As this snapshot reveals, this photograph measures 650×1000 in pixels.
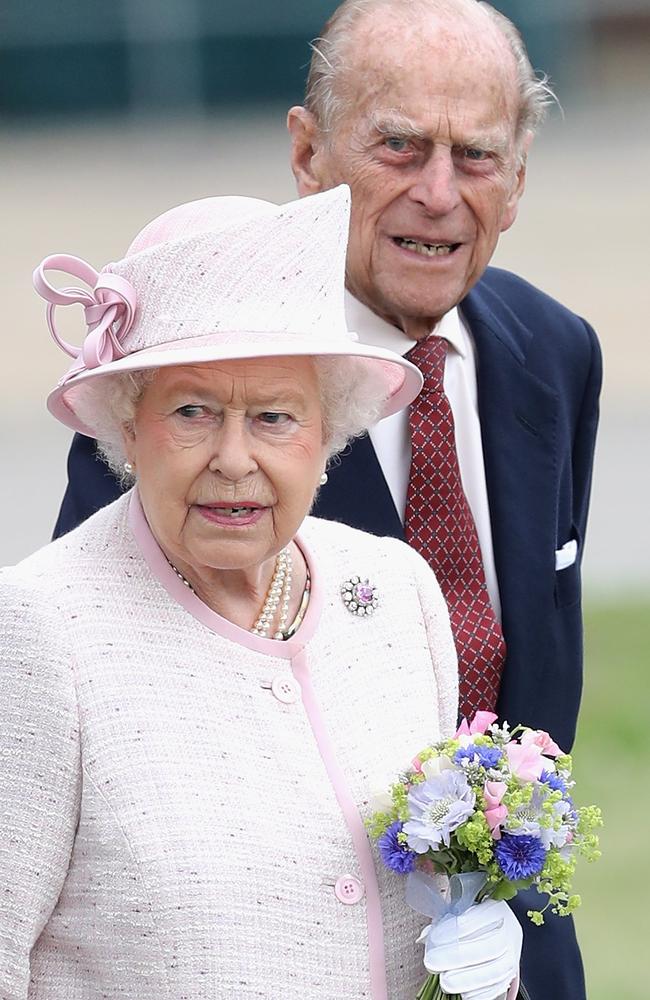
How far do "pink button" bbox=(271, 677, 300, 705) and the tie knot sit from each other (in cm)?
101

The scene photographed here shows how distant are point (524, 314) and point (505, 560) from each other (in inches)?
25.3

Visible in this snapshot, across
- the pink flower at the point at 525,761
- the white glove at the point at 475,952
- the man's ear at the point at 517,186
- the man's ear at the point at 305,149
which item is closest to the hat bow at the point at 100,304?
the pink flower at the point at 525,761

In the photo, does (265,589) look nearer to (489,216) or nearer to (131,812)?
(131,812)

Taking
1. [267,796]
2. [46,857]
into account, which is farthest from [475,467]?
[46,857]

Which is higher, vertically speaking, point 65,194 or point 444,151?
point 444,151

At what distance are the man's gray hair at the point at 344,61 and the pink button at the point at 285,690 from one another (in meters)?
1.33

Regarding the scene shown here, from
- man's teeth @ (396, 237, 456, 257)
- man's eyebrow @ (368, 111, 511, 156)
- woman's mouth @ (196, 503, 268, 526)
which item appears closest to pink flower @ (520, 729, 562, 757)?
woman's mouth @ (196, 503, 268, 526)

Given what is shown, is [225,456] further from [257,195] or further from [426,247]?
[257,195]

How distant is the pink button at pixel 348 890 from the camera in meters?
2.84

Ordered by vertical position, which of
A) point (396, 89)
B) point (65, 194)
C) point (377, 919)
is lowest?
point (65, 194)

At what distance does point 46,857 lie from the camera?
2705 millimetres

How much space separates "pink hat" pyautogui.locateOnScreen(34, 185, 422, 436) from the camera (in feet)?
9.19

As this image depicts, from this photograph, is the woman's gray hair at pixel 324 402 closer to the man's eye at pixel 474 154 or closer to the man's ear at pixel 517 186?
the man's eye at pixel 474 154

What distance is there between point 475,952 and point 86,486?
126cm
